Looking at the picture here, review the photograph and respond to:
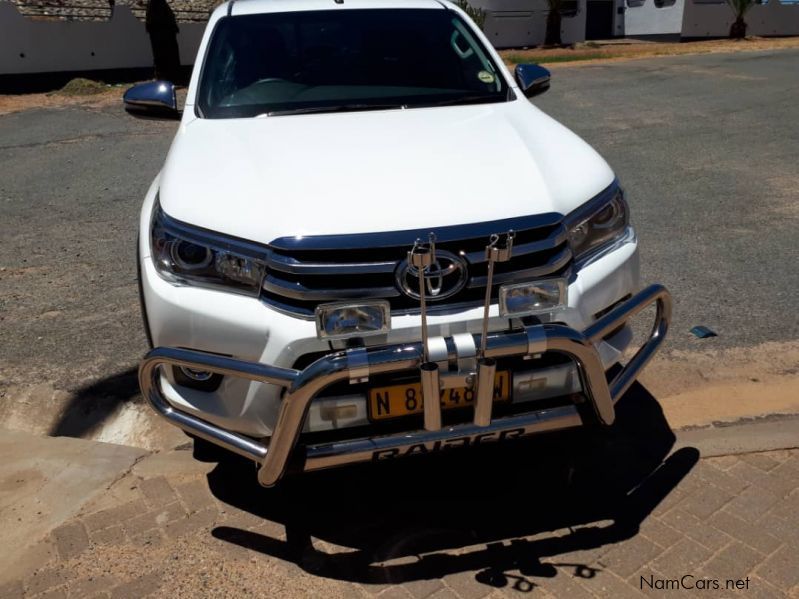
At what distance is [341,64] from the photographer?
4.23 meters

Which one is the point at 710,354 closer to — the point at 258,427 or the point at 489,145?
the point at 489,145

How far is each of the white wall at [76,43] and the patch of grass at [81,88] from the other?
2.33m

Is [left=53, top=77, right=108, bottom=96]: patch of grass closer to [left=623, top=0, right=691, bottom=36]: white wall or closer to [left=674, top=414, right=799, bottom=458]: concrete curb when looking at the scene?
[left=674, top=414, right=799, bottom=458]: concrete curb

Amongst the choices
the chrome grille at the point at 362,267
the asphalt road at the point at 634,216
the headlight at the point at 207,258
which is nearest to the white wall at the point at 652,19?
the asphalt road at the point at 634,216

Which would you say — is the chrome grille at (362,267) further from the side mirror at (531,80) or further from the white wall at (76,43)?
the white wall at (76,43)

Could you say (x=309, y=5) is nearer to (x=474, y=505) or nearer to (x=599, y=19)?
(x=474, y=505)

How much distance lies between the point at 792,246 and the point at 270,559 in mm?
4489

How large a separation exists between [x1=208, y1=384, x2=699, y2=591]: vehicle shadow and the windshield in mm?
1757

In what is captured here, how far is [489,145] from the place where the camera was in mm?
3289

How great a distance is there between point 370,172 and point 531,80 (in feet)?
6.22

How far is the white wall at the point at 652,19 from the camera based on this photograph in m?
31.3

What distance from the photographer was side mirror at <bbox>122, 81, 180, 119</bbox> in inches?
171

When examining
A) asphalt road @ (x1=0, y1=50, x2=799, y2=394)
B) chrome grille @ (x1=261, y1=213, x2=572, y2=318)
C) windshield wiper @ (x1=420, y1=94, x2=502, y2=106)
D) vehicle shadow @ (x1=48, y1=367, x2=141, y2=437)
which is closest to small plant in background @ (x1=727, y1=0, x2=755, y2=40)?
asphalt road @ (x1=0, y1=50, x2=799, y2=394)

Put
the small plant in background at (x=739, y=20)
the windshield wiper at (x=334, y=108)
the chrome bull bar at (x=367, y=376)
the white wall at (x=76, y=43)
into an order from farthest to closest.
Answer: the small plant in background at (x=739, y=20) → the white wall at (x=76, y=43) → the windshield wiper at (x=334, y=108) → the chrome bull bar at (x=367, y=376)
